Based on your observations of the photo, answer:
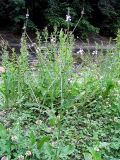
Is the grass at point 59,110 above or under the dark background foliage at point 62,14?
above

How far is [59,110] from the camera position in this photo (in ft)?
10.5

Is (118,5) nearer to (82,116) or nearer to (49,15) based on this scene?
(49,15)

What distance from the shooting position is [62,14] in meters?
15.0

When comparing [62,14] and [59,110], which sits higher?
[59,110]

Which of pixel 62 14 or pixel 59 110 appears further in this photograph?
pixel 62 14

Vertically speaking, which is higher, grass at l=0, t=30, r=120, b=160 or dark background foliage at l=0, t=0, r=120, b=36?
grass at l=0, t=30, r=120, b=160

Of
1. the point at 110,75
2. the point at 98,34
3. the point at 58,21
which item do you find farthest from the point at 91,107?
the point at 98,34

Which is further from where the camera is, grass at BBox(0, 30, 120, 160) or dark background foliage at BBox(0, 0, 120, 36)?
dark background foliage at BBox(0, 0, 120, 36)

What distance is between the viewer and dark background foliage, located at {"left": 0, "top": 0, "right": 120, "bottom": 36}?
14250 mm

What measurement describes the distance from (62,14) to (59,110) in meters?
12.2

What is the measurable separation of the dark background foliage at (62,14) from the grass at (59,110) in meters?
10.3

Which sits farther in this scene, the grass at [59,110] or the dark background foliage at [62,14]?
the dark background foliage at [62,14]

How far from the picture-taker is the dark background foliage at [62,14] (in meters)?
14.2

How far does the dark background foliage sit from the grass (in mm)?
10347
